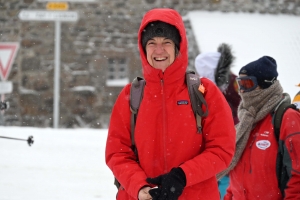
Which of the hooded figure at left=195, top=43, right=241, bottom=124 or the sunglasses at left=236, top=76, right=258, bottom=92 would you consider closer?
the sunglasses at left=236, top=76, right=258, bottom=92

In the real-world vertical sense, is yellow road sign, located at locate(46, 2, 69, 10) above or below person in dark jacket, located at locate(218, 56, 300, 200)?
above

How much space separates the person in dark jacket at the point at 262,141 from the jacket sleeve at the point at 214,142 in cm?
49

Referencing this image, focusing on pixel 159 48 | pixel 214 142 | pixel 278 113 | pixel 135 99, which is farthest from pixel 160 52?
pixel 278 113

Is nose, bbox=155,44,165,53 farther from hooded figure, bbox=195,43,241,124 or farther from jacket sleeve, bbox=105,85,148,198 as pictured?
hooded figure, bbox=195,43,241,124

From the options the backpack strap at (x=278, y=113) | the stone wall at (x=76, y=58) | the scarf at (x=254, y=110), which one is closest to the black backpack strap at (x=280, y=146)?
the backpack strap at (x=278, y=113)

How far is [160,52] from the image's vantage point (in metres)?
2.41

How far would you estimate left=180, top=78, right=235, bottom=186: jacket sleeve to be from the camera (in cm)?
220

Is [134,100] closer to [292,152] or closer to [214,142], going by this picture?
[214,142]

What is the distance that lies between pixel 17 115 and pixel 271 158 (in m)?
11.1

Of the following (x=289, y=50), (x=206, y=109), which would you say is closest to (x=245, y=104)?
(x=206, y=109)

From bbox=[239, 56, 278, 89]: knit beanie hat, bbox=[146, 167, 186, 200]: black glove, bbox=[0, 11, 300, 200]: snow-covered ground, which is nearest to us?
bbox=[146, 167, 186, 200]: black glove

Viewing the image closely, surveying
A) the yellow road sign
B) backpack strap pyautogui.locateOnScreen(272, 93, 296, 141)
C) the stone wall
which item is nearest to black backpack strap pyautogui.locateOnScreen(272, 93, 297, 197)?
backpack strap pyautogui.locateOnScreen(272, 93, 296, 141)

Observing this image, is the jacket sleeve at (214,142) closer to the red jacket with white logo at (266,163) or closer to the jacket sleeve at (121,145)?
the jacket sleeve at (121,145)

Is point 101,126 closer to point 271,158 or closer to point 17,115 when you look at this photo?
point 17,115
